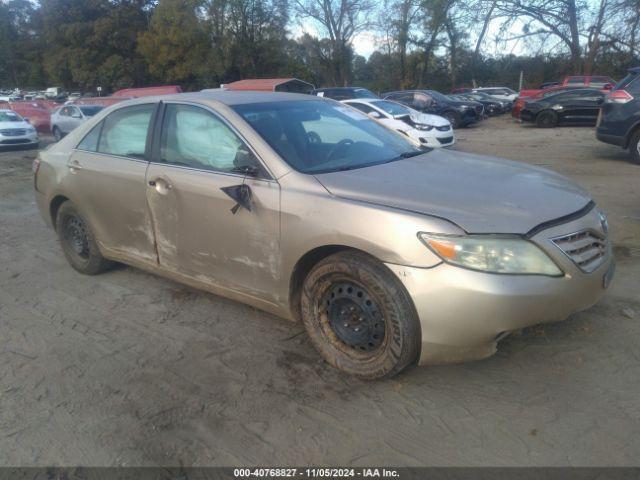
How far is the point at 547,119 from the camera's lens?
18.6 m

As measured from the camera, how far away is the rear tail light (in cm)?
933

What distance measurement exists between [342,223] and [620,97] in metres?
8.84

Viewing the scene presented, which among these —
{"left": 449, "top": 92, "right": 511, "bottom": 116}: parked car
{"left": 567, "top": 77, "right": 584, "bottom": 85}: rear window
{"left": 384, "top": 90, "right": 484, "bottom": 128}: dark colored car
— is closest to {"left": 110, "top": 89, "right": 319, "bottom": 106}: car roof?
{"left": 384, "top": 90, "right": 484, "bottom": 128}: dark colored car

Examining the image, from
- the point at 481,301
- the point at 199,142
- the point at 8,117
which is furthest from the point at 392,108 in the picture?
the point at 481,301

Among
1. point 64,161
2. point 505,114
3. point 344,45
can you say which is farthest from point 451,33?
point 64,161

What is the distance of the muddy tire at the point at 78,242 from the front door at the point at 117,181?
0.20 m

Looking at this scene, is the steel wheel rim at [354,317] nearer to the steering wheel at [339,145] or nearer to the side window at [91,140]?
the steering wheel at [339,145]

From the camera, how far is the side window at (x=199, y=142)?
3408mm

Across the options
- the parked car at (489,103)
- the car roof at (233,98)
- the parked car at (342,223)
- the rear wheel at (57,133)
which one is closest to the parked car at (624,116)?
the parked car at (342,223)

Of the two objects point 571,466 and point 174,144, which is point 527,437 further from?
point 174,144

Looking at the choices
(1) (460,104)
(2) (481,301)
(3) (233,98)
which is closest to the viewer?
(2) (481,301)

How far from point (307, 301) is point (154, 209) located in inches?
56.9

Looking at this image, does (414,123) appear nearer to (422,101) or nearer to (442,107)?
(422,101)

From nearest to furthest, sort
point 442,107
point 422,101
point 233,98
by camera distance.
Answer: point 233,98 → point 422,101 → point 442,107
